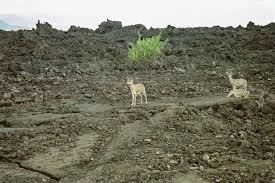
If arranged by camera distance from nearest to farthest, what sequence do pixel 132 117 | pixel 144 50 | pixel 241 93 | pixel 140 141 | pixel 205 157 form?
pixel 205 157 < pixel 140 141 < pixel 132 117 < pixel 241 93 < pixel 144 50

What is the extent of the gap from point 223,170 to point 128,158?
3.04ft

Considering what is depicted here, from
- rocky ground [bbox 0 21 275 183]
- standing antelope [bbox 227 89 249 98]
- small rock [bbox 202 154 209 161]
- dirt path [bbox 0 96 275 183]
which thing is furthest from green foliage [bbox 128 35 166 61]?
small rock [bbox 202 154 209 161]

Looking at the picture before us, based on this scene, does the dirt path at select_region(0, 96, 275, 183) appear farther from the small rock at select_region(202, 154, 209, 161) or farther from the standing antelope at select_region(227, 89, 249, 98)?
the standing antelope at select_region(227, 89, 249, 98)

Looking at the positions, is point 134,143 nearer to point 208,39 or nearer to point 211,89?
point 211,89

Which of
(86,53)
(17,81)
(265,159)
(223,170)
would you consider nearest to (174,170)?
(223,170)

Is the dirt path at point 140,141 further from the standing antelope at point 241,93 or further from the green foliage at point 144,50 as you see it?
the green foliage at point 144,50

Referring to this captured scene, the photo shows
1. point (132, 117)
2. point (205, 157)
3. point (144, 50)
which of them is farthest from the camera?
point (144, 50)

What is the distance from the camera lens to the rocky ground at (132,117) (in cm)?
446

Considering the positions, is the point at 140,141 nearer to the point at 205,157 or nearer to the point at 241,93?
the point at 205,157

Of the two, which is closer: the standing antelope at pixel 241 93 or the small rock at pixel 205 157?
the small rock at pixel 205 157

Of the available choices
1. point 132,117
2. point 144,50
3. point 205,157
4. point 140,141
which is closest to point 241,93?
point 132,117

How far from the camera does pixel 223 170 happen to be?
425 cm

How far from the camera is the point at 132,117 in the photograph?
6.07 metres

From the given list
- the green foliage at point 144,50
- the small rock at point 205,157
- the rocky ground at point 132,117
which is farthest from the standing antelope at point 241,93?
the green foliage at point 144,50
